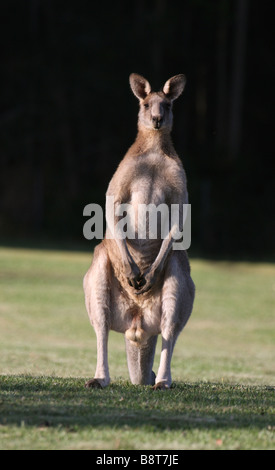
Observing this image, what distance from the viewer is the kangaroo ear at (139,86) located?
6453 millimetres

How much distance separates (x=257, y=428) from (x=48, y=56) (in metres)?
24.2

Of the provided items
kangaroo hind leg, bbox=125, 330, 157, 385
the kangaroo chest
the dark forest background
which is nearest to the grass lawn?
kangaroo hind leg, bbox=125, 330, 157, 385

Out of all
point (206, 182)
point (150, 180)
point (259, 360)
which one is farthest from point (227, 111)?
point (150, 180)

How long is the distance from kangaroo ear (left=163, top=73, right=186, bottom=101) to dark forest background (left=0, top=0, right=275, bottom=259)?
1735 cm

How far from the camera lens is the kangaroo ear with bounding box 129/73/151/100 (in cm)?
645

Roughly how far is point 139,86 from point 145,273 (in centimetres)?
154

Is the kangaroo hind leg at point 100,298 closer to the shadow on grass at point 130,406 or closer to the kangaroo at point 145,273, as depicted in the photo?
the kangaroo at point 145,273

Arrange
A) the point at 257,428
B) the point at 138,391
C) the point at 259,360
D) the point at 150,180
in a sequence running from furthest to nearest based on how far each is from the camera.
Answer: the point at 259,360 < the point at 150,180 < the point at 138,391 < the point at 257,428

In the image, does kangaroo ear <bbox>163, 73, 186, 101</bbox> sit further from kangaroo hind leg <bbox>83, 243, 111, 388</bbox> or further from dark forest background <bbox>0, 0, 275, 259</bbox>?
dark forest background <bbox>0, 0, 275, 259</bbox>

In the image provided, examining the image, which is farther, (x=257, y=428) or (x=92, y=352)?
(x=92, y=352)

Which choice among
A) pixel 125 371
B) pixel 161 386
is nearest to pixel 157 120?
pixel 161 386

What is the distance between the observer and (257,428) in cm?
438

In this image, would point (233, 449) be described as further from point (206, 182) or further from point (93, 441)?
point (206, 182)
